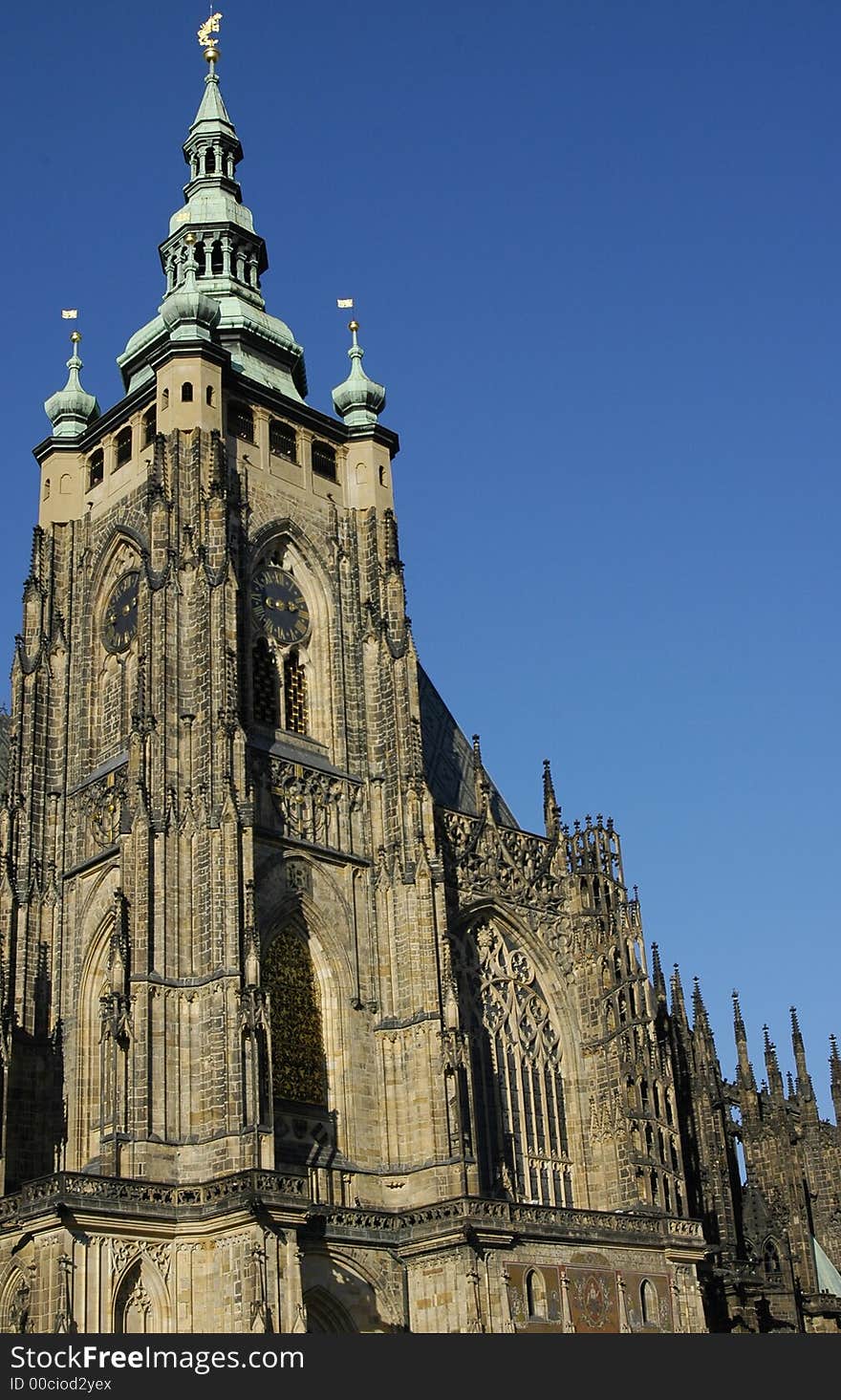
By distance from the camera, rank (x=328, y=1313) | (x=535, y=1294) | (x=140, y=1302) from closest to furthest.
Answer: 1. (x=140, y=1302)
2. (x=328, y=1313)
3. (x=535, y=1294)

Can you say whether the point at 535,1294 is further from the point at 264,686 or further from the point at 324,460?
the point at 324,460

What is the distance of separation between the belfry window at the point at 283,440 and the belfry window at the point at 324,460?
0.79 metres

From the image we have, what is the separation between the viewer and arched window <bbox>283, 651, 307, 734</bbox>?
4566 cm

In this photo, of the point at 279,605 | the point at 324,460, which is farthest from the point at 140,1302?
the point at 324,460

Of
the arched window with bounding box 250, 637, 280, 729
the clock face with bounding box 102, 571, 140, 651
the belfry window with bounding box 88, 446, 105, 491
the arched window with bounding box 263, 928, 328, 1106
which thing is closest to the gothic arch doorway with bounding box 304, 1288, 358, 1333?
the arched window with bounding box 263, 928, 328, 1106

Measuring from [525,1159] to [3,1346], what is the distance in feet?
82.4

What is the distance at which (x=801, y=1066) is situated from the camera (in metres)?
66.8

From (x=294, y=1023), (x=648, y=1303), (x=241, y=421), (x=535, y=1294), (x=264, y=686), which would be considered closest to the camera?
(x=535, y=1294)

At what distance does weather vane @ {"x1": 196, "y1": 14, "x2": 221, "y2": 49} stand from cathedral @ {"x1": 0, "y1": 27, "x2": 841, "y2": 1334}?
817 cm

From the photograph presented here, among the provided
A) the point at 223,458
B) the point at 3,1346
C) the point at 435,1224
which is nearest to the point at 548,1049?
the point at 435,1224

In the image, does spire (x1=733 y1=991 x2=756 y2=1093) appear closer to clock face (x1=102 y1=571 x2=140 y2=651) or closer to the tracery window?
the tracery window

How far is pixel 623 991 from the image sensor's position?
47.8 metres

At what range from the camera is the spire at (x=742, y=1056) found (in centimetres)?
6247

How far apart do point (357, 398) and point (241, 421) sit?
16.2 ft
